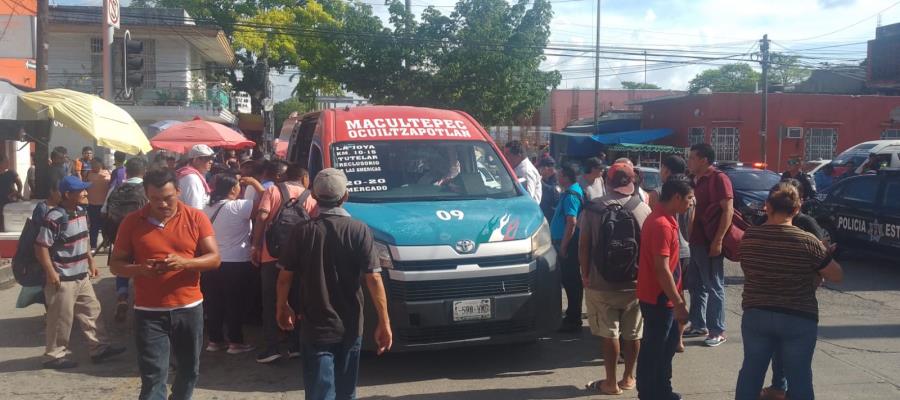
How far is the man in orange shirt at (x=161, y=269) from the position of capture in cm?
439

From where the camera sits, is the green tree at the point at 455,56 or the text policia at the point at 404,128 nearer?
the text policia at the point at 404,128

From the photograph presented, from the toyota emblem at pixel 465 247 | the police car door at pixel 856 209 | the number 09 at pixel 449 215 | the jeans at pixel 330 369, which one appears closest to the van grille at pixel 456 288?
the toyota emblem at pixel 465 247

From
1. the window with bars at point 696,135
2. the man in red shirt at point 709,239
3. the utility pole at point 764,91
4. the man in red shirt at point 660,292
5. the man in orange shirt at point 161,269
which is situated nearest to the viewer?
the man in orange shirt at point 161,269

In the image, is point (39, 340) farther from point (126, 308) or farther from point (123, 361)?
point (123, 361)

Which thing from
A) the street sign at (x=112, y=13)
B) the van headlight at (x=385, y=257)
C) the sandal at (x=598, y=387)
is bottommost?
the sandal at (x=598, y=387)

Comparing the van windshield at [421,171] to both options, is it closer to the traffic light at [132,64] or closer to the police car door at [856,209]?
the traffic light at [132,64]

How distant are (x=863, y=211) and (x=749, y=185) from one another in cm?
327

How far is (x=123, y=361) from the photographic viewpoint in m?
6.48

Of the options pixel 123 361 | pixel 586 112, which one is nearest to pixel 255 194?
pixel 123 361

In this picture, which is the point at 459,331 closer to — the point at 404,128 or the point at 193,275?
the point at 193,275

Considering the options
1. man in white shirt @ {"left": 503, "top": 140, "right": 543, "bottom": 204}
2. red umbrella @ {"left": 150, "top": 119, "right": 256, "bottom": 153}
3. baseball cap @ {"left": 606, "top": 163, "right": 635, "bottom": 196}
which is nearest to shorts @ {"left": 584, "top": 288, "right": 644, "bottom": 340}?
baseball cap @ {"left": 606, "top": 163, "right": 635, "bottom": 196}

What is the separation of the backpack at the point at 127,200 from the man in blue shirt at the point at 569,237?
3699 millimetres

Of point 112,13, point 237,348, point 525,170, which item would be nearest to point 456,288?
point 237,348

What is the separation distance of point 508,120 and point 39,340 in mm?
23163
